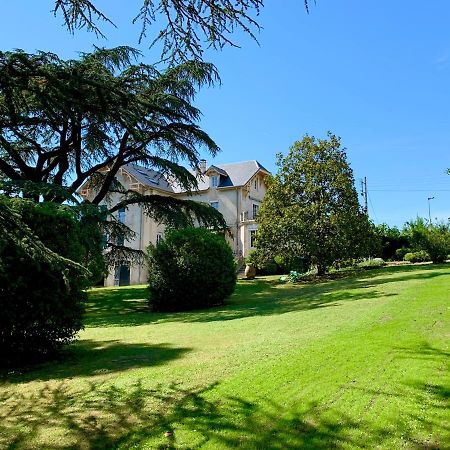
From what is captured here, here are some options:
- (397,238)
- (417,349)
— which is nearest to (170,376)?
(417,349)

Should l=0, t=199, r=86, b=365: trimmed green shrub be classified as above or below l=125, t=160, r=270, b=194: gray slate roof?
below

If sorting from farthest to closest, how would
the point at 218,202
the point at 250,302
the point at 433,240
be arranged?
the point at 218,202, the point at 433,240, the point at 250,302

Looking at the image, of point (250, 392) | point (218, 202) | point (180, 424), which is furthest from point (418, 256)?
point (180, 424)

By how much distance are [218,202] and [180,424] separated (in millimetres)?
35328

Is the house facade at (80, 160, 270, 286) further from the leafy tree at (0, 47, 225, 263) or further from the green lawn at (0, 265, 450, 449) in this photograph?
the green lawn at (0, 265, 450, 449)

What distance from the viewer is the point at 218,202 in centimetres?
3919

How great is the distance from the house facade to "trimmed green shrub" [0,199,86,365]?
29699mm

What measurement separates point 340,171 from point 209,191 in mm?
16710

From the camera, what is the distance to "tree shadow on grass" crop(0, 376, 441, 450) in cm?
367

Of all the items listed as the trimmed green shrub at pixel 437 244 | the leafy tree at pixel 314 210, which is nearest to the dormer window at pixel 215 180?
the leafy tree at pixel 314 210

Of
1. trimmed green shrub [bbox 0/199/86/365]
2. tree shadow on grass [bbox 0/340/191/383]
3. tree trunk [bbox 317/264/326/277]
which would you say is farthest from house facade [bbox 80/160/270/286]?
trimmed green shrub [bbox 0/199/86/365]

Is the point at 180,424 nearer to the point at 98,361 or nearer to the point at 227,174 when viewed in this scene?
the point at 98,361

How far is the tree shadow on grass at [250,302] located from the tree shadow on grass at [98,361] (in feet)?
13.2

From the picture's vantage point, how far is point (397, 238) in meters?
35.8
